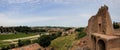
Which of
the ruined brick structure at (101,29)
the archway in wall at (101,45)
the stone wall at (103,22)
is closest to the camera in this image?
the archway in wall at (101,45)

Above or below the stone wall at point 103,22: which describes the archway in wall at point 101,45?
below

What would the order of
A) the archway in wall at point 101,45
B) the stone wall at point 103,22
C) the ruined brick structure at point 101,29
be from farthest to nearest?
the stone wall at point 103,22, the ruined brick structure at point 101,29, the archway in wall at point 101,45

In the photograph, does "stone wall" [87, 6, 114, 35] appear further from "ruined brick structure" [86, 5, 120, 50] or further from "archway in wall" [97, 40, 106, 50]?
"archway in wall" [97, 40, 106, 50]

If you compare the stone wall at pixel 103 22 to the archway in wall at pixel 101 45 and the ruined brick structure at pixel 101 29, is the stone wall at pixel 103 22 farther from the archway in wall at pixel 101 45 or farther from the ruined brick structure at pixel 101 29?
the archway in wall at pixel 101 45

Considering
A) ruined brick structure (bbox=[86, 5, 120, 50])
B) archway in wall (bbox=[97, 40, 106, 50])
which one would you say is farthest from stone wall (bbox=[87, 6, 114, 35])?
archway in wall (bbox=[97, 40, 106, 50])

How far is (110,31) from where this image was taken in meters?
35.1

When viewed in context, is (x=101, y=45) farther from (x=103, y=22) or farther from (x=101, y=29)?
(x=103, y=22)

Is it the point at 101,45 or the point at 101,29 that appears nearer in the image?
the point at 101,45

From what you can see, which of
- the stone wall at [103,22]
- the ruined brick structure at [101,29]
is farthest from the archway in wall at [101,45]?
the stone wall at [103,22]

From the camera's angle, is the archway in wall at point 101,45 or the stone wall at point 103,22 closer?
the archway in wall at point 101,45

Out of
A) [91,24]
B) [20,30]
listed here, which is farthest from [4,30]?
[91,24]

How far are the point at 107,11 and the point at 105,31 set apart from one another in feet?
9.32

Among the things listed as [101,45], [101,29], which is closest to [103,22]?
[101,29]

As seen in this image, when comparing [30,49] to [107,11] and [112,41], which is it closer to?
[107,11]
